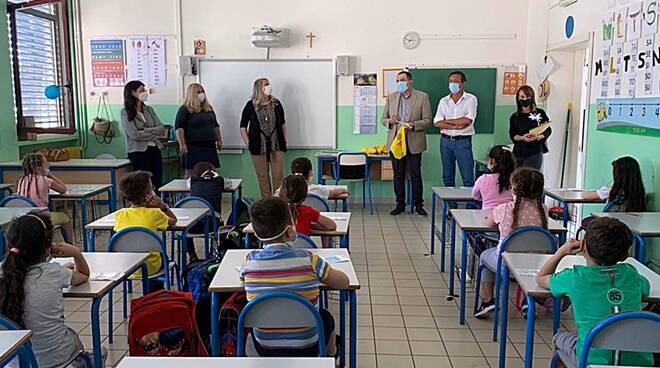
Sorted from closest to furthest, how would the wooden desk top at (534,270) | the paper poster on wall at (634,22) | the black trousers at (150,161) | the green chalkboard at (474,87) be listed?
the wooden desk top at (534,270), the paper poster on wall at (634,22), the black trousers at (150,161), the green chalkboard at (474,87)

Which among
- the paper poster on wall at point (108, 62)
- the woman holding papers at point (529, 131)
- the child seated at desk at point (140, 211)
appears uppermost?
the paper poster on wall at point (108, 62)

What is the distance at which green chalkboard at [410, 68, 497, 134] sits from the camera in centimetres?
764

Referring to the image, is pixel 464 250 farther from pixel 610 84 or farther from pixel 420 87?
pixel 420 87

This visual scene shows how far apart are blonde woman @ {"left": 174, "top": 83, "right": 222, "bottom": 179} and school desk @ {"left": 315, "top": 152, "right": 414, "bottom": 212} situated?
139 cm

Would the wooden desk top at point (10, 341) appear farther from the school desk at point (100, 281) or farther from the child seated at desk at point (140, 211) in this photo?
the child seated at desk at point (140, 211)

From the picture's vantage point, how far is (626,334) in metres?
1.93

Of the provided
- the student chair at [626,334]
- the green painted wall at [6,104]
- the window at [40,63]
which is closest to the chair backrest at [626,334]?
the student chair at [626,334]

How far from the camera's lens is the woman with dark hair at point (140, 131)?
20.8ft

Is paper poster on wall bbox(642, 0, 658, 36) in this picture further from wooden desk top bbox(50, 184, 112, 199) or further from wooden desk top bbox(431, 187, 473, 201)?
wooden desk top bbox(50, 184, 112, 199)

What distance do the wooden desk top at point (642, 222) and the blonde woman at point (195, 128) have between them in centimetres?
447

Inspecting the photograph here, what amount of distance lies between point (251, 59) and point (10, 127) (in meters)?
2.96

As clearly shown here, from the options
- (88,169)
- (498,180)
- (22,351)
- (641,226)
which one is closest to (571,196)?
(498,180)

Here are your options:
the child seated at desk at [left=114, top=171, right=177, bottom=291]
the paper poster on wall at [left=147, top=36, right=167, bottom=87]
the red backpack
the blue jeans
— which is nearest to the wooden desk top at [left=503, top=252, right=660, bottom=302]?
the red backpack

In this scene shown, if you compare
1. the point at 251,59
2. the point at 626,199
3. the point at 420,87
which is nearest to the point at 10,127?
the point at 251,59
